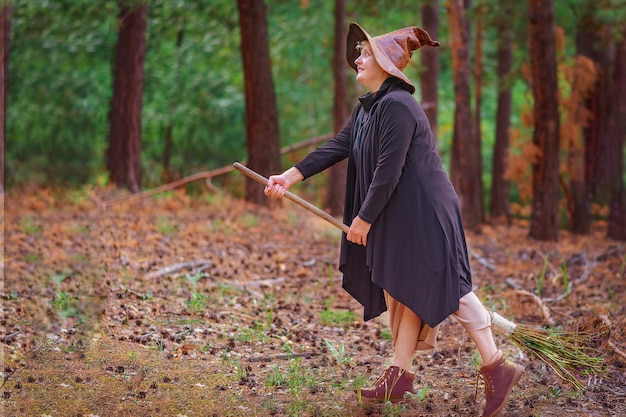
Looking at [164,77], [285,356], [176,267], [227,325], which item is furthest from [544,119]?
[164,77]

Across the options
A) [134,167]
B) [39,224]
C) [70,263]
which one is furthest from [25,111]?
[70,263]

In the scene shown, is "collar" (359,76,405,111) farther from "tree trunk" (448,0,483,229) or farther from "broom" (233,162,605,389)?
"tree trunk" (448,0,483,229)

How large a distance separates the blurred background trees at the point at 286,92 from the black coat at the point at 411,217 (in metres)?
7.44

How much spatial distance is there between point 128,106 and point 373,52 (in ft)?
32.9

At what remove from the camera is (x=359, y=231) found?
4586 mm

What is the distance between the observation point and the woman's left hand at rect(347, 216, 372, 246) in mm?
4574

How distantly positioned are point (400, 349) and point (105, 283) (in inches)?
134

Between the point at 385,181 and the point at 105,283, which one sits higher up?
the point at 385,181

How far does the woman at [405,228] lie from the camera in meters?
4.45

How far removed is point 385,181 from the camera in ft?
14.5

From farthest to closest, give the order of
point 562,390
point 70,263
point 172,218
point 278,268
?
1. point 172,218
2. point 278,268
3. point 70,263
4. point 562,390

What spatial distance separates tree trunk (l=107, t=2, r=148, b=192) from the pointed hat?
31.6ft

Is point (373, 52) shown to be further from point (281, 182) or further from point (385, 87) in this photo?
point (281, 182)

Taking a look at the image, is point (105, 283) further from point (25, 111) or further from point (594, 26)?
point (25, 111)
